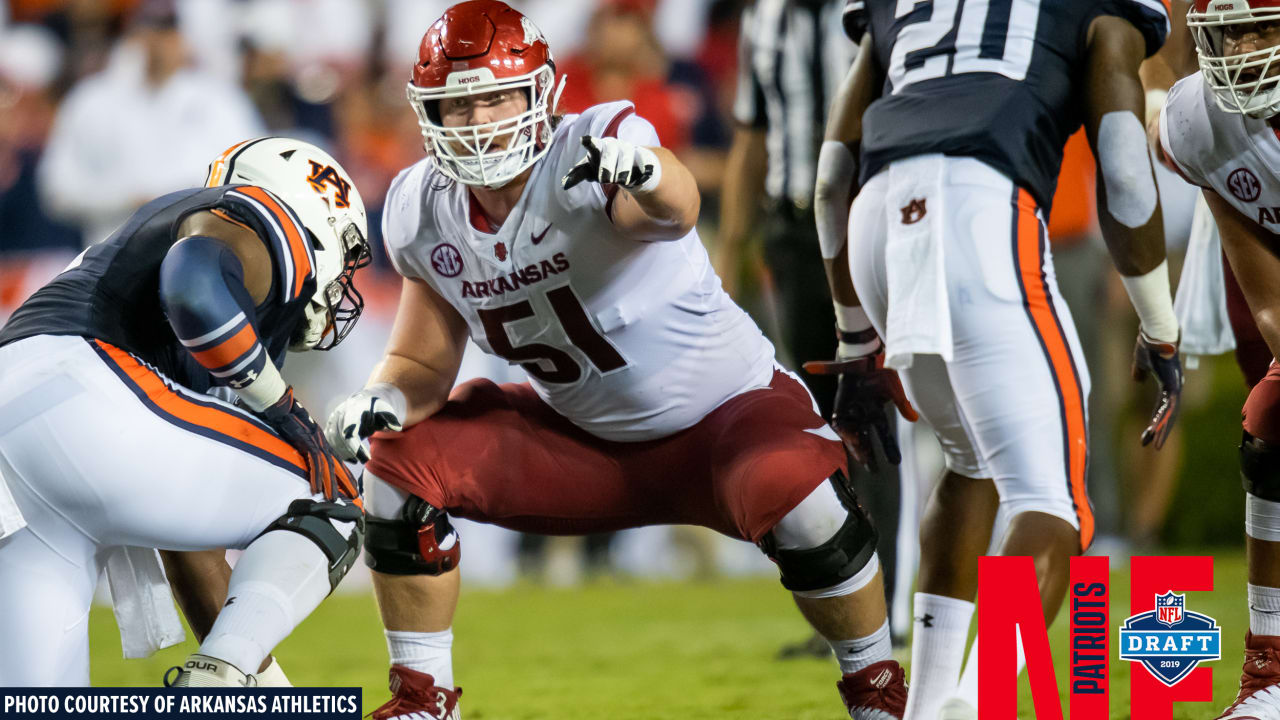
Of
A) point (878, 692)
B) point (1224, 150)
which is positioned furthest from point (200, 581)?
point (1224, 150)

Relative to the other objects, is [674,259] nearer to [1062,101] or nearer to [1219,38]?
[1062,101]

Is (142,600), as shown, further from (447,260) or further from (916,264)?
(916,264)

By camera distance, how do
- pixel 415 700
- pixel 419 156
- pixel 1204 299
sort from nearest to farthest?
pixel 415 700, pixel 1204 299, pixel 419 156

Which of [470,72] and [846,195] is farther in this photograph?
[846,195]

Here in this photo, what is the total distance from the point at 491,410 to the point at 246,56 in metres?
5.11

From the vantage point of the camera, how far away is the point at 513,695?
3.97m

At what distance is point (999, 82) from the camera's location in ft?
9.01

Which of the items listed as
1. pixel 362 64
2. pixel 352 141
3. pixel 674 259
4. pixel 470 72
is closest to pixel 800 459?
pixel 674 259

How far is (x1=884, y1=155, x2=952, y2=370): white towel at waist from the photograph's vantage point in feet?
8.64

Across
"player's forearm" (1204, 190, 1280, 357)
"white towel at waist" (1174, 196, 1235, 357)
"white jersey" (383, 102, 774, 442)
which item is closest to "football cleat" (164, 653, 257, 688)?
"white jersey" (383, 102, 774, 442)

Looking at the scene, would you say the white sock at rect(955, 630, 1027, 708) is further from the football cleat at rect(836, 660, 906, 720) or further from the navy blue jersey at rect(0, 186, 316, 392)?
the navy blue jersey at rect(0, 186, 316, 392)

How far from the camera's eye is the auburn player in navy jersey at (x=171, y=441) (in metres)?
2.58

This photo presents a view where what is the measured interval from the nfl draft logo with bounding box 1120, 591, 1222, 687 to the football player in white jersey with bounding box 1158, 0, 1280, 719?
28 centimetres

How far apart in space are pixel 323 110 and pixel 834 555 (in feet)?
18.0
